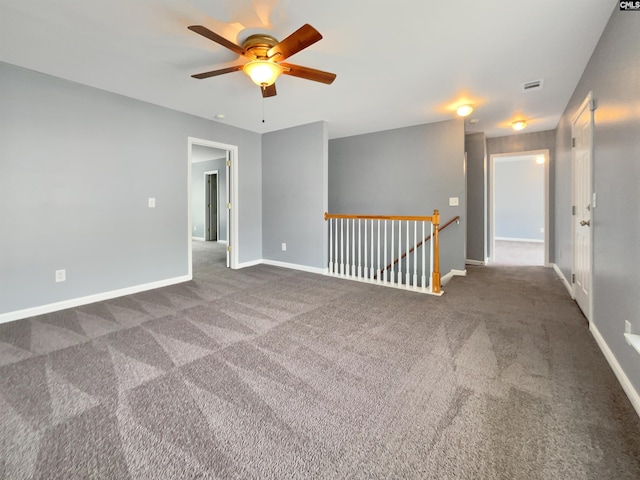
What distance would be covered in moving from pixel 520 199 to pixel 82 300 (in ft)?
35.5

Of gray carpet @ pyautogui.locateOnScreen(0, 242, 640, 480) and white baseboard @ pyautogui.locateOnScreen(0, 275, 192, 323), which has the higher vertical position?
white baseboard @ pyautogui.locateOnScreen(0, 275, 192, 323)

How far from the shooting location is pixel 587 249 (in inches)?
109

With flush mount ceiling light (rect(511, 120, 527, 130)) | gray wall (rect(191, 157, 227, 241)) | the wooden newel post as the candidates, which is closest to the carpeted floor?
flush mount ceiling light (rect(511, 120, 527, 130))

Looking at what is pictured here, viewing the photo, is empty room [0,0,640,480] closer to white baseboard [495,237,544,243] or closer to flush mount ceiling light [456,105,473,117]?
flush mount ceiling light [456,105,473,117]

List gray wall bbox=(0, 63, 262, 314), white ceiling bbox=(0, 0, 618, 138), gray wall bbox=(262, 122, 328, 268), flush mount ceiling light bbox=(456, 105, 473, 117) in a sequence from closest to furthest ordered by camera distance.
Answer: white ceiling bbox=(0, 0, 618, 138) → gray wall bbox=(0, 63, 262, 314) → flush mount ceiling light bbox=(456, 105, 473, 117) → gray wall bbox=(262, 122, 328, 268)

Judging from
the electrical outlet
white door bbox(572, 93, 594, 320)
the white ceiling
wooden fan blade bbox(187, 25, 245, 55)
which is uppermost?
the white ceiling

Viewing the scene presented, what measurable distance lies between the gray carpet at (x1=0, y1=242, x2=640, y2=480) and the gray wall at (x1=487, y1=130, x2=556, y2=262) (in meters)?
3.02

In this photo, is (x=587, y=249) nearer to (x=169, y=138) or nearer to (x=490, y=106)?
(x=490, y=106)

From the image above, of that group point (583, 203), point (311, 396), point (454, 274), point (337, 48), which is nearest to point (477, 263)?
point (454, 274)

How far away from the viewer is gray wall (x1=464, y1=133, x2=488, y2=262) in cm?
544

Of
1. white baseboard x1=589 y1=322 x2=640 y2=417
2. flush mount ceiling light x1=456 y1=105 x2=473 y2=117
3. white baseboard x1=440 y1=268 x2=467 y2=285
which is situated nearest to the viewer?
white baseboard x1=589 y1=322 x2=640 y2=417

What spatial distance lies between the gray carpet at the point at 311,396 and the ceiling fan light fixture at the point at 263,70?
210 cm

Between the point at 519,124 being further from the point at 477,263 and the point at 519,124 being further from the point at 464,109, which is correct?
the point at 477,263

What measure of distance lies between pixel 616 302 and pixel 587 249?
1.03 m
